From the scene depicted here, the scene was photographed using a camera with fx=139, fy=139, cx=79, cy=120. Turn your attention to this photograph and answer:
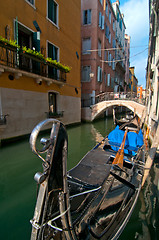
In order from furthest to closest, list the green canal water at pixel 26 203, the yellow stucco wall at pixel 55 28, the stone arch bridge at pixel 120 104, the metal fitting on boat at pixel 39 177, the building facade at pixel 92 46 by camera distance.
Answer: the building facade at pixel 92 46, the stone arch bridge at pixel 120 104, the yellow stucco wall at pixel 55 28, the green canal water at pixel 26 203, the metal fitting on boat at pixel 39 177

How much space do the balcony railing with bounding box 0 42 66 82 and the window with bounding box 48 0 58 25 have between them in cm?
278

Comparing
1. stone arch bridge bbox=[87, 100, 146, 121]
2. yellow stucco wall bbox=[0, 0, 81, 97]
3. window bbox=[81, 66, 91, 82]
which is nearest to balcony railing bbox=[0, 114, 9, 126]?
yellow stucco wall bbox=[0, 0, 81, 97]

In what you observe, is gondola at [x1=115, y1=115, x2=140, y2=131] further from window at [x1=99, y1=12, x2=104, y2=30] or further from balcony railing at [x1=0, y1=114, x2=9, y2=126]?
window at [x1=99, y1=12, x2=104, y2=30]

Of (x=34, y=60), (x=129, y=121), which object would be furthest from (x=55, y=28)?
(x=129, y=121)

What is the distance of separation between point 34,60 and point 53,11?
3.68 m

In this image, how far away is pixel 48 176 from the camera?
1180 mm

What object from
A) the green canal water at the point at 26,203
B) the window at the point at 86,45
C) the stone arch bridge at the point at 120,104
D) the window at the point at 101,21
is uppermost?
the window at the point at 101,21

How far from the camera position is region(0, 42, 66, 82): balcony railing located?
5172 millimetres

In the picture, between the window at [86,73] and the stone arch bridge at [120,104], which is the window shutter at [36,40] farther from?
the window at [86,73]

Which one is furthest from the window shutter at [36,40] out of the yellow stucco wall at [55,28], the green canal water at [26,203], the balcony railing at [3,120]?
the green canal water at [26,203]

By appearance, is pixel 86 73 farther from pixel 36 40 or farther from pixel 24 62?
pixel 24 62

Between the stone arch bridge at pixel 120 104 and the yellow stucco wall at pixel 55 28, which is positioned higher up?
the yellow stucco wall at pixel 55 28

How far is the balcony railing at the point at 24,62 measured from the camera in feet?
17.0

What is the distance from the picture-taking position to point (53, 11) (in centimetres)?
779
